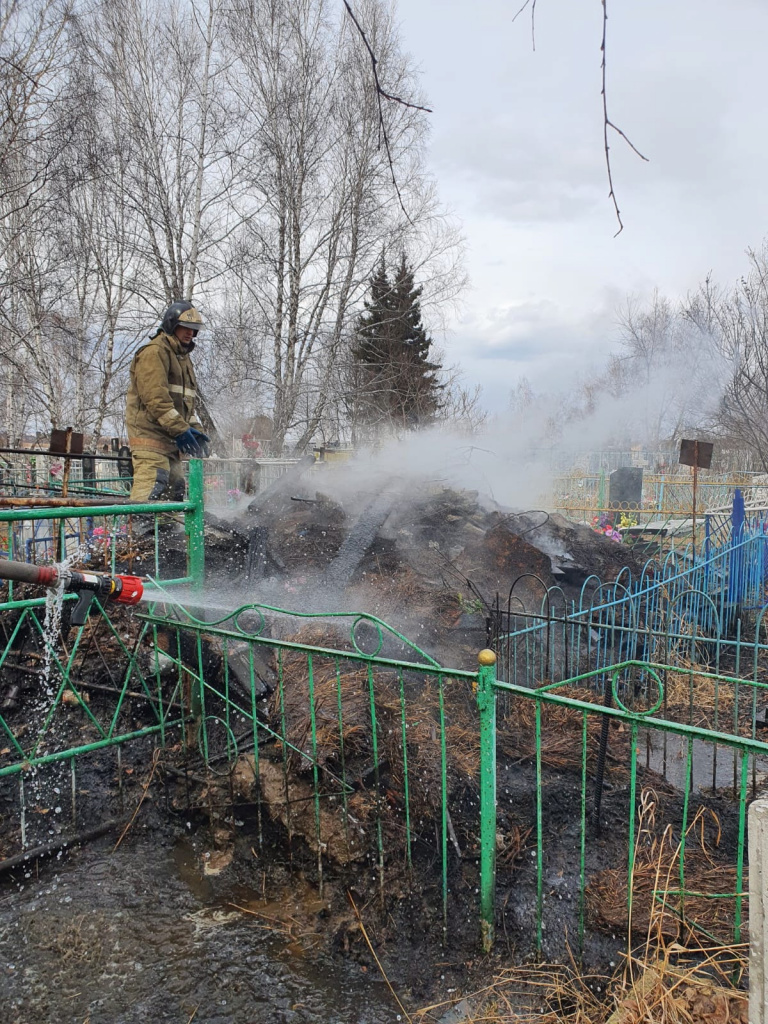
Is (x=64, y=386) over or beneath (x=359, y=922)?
over

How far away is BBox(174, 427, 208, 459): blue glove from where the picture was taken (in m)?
6.32

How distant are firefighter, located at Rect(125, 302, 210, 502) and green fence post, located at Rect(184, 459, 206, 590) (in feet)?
7.72

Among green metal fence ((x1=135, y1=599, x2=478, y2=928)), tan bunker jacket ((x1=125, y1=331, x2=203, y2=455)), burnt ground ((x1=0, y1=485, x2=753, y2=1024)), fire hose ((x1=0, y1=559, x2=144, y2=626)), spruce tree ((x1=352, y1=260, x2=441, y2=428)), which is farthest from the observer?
spruce tree ((x1=352, y1=260, x2=441, y2=428))

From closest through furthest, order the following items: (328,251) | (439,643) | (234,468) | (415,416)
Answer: (439,643) → (234,468) → (328,251) → (415,416)

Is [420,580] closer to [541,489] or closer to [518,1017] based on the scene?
[518,1017]

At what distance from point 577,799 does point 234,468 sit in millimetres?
13304

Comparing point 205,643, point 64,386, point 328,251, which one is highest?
point 328,251

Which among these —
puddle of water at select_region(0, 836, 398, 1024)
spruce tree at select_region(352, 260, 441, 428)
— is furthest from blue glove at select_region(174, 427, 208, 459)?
spruce tree at select_region(352, 260, 441, 428)

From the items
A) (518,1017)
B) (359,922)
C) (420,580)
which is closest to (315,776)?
(359,922)

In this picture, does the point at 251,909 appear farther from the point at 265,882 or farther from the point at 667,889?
the point at 667,889

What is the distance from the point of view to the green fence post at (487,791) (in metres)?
2.60

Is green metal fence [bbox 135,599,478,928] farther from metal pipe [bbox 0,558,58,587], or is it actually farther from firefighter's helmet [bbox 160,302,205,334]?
firefighter's helmet [bbox 160,302,205,334]

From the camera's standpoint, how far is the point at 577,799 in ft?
12.8

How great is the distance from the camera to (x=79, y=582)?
96.7 inches
